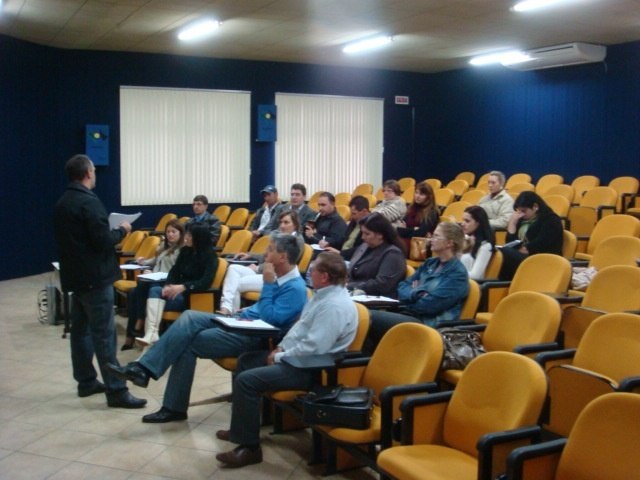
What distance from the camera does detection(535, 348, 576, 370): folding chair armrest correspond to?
11.5ft

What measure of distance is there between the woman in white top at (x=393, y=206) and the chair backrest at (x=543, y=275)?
2.47 m

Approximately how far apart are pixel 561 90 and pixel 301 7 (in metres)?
5.30

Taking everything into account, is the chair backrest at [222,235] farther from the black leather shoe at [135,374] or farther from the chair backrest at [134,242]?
the black leather shoe at [135,374]

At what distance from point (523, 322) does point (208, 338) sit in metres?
1.80

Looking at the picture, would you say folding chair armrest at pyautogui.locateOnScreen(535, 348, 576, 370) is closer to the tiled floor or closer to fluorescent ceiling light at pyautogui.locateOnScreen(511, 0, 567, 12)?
the tiled floor

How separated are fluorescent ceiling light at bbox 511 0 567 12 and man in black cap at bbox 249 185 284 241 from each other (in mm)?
3489

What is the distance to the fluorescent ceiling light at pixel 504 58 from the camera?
36.4ft

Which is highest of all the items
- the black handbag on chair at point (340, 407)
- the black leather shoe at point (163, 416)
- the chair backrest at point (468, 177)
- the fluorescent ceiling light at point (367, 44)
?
the fluorescent ceiling light at point (367, 44)

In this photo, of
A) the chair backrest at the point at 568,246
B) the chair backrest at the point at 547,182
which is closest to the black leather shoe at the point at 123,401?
the chair backrest at the point at 568,246

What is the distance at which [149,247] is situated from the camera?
7793 mm

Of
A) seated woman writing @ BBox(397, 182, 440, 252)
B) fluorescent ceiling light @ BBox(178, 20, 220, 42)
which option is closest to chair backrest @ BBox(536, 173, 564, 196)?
seated woman writing @ BBox(397, 182, 440, 252)

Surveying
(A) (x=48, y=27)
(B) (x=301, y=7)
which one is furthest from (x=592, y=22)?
(A) (x=48, y=27)

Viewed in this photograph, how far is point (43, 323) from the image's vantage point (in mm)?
7148

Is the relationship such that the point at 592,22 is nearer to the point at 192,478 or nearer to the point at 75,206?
the point at 75,206
